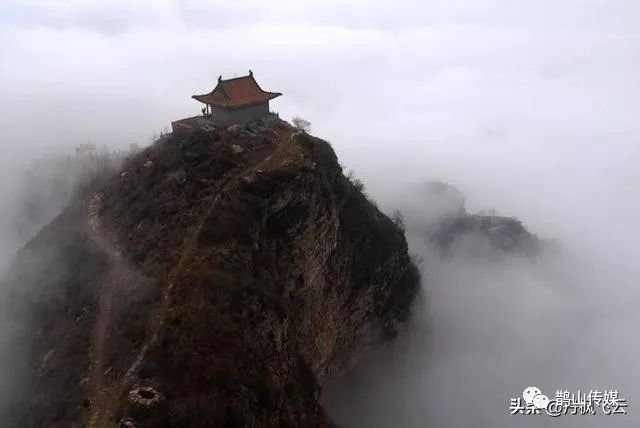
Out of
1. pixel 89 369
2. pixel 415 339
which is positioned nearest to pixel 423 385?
pixel 415 339

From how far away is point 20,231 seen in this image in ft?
309

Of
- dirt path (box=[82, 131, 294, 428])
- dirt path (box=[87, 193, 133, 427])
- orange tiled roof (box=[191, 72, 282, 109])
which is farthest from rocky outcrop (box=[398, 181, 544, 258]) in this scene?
dirt path (box=[87, 193, 133, 427])

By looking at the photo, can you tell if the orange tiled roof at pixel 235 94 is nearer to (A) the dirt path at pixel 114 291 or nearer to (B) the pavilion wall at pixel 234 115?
(B) the pavilion wall at pixel 234 115

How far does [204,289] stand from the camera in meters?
45.7

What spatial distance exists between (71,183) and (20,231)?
17.1 metres

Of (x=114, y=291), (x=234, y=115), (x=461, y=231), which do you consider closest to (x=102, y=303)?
(x=114, y=291)

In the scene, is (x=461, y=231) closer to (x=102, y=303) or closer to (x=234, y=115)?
(x=234, y=115)

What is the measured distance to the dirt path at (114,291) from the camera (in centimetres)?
3950

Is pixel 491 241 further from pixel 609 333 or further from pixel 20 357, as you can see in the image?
pixel 20 357

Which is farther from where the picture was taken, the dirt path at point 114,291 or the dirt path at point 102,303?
the dirt path at point 102,303

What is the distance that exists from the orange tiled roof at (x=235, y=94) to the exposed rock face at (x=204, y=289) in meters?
3.97

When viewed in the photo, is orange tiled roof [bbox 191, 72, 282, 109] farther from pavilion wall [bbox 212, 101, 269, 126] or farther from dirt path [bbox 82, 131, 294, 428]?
dirt path [bbox 82, 131, 294, 428]

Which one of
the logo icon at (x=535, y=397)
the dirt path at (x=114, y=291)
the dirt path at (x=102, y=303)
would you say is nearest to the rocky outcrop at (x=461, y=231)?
the logo icon at (x=535, y=397)

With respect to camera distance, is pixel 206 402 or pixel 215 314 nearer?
pixel 206 402
